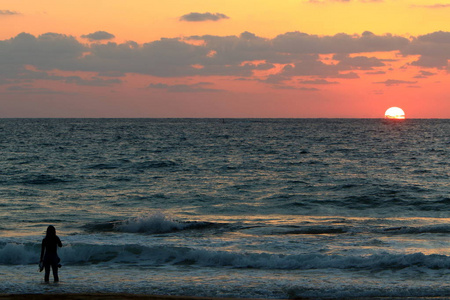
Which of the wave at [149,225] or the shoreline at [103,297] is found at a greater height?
the shoreline at [103,297]

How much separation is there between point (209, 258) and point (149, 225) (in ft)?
21.2

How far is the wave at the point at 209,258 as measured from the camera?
17.2 meters

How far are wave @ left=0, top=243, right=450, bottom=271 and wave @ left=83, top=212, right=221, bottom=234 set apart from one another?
401 cm

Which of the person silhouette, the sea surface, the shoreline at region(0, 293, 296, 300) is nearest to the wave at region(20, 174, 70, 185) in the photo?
the sea surface

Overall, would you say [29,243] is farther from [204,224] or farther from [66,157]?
[66,157]

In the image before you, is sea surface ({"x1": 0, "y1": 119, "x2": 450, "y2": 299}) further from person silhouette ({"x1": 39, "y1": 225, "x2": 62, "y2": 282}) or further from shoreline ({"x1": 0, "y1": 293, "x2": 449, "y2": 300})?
person silhouette ({"x1": 39, "y1": 225, "x2": 62, "y2": 282})

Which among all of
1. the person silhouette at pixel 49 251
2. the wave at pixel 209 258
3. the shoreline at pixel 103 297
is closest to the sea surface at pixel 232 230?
the wave at pixel 209 258

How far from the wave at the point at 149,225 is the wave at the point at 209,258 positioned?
4012mm

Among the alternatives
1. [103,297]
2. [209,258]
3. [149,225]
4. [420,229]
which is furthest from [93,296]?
[420,229]

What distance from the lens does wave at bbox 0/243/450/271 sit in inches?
676

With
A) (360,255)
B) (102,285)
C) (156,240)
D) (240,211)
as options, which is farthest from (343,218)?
(102,285)

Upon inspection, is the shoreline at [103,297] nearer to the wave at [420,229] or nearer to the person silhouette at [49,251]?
the person silhouette at [49,251]

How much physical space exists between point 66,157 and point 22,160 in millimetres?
5543

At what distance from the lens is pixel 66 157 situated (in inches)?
2346
